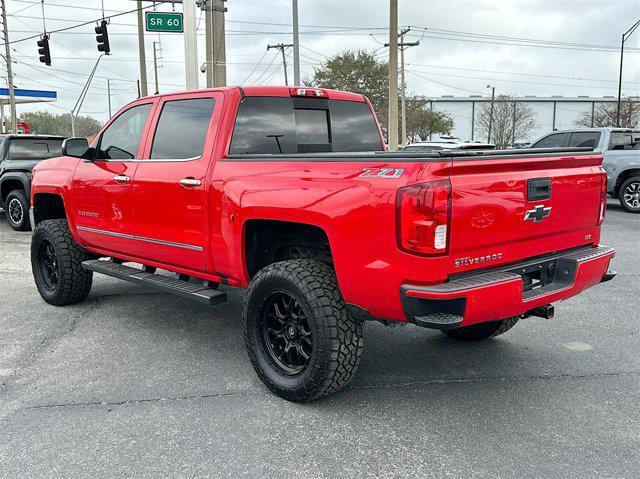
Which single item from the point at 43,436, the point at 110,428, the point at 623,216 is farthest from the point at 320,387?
the point at 623,216

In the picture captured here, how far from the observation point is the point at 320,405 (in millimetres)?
3752

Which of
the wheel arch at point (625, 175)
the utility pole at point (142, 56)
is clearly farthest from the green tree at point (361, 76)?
the wheel arch at point (625, 175)

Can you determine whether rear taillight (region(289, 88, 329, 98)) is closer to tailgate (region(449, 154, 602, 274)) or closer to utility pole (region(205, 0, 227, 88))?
tailgate (region(449, 154, 602, 274))

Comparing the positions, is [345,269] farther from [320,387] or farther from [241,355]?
[241,355]

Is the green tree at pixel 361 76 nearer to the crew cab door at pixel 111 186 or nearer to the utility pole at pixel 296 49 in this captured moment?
the utility pole at pixel 296 49

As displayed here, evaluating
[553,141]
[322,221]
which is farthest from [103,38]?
[322,221]

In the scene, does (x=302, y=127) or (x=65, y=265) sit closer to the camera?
(x=302, y=127)

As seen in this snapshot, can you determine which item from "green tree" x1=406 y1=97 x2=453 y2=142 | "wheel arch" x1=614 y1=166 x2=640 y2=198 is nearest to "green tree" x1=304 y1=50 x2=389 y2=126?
"green tree" x1=406 y1=97 x2=453 y2=142

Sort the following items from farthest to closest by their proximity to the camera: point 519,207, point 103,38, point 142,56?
1. point 142,56
2. point 103,38
3. point 519,207

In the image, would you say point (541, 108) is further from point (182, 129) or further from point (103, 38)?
point (182, 129)

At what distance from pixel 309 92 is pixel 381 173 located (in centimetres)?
194

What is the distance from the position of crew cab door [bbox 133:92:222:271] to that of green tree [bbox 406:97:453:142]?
59.4 metres

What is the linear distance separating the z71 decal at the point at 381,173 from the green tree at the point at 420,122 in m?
60.7

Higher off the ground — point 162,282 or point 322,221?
point 322,221
